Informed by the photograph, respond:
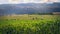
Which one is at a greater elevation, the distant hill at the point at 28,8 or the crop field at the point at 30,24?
the distant hill at the point at 28,8

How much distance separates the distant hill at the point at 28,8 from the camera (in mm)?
2289

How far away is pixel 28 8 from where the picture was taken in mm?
2305

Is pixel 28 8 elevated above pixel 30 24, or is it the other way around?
pixel 28 8

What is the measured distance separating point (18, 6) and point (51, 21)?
423 millimetres

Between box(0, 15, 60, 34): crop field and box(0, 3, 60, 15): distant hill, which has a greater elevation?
box(0, 3, 60, 15): distant hill

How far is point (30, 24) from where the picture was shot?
2289 mm

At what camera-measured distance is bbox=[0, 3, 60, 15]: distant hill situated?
7.51 ft

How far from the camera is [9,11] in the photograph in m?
2.29

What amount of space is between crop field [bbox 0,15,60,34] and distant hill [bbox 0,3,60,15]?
6 centimetres

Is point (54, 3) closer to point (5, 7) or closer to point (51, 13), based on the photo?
point (51, 13)

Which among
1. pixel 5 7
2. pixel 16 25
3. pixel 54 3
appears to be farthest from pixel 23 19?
pixel 54 3

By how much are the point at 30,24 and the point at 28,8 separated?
19cm

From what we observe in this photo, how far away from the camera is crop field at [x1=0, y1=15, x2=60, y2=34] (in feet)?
7.46

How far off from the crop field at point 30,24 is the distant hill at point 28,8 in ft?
0.19
